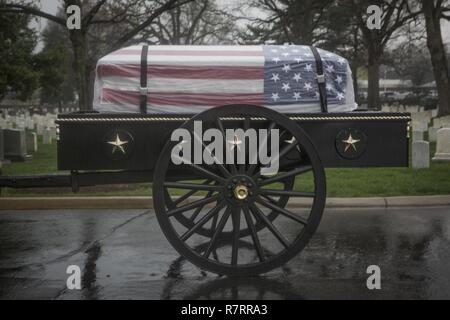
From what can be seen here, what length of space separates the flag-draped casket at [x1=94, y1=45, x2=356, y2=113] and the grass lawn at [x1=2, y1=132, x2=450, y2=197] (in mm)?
4022

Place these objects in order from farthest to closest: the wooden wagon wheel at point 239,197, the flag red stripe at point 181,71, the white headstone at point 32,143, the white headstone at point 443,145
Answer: the white headstone at point 32,143, the white headstone at point 443,145, the flag red stripe at point 181,71, the wooden wagon wheel at point 239,197

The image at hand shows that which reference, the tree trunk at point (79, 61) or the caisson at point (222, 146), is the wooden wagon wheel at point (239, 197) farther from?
the tree trunk at point (79, 61)

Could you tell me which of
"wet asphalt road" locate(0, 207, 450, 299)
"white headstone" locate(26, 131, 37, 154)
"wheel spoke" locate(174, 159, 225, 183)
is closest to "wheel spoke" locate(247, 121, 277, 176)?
"wheel spoke" locate(174, 159, 225, 183)

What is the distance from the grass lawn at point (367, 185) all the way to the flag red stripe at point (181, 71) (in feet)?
13.8

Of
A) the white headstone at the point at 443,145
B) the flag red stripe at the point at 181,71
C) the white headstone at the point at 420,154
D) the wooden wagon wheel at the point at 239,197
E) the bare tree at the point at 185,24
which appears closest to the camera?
the wooden wagon wheel at the point at 239,197

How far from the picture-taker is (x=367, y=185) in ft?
30.1

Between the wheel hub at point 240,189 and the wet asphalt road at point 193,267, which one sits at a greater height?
the wheel hub at point 240,189

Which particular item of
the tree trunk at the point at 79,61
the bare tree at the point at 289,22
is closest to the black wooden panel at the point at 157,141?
the tree trunk at the point at 79,61

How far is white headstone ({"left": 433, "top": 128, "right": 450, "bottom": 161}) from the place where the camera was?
12062mm

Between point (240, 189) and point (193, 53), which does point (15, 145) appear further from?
point (240, 189)

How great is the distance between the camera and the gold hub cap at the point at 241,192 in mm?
4234

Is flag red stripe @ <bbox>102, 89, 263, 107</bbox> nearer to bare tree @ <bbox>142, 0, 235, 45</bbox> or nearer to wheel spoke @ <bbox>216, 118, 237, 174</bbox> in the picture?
wheel spoke @ <bbox>216, 118, 237, 174</bbox>
